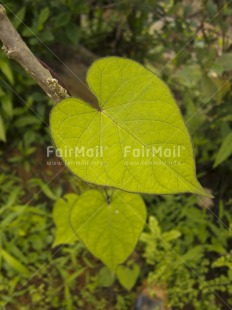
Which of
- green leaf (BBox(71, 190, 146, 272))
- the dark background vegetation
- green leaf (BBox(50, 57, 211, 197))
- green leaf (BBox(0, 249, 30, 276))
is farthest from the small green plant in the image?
green leaf (BBox(0, 249, 30, 276))

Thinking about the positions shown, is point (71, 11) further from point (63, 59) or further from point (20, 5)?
point (63, 59)

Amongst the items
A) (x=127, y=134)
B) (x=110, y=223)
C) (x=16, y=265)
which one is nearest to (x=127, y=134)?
(x=127, y=134)

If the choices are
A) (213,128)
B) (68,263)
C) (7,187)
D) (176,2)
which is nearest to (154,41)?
(176,2)

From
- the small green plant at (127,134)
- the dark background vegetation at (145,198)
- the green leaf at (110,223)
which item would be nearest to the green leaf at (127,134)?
the small green plant at (127,134)

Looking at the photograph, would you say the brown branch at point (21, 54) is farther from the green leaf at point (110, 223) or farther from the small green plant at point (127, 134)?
the green leaf at point (110, 223)

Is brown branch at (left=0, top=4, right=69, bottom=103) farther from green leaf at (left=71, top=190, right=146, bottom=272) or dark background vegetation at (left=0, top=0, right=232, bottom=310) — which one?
dark background vegetation at (left=0, top=0, right=232, bottom=310)
